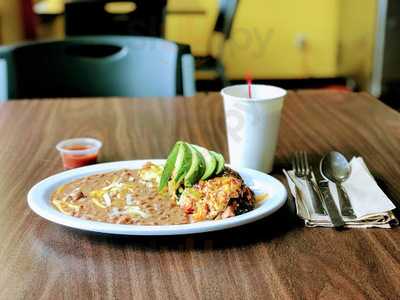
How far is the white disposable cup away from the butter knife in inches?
3.6

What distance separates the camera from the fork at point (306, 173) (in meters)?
0.89

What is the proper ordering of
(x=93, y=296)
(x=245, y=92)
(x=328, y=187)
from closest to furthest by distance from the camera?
(x=93, y=296) < (x=328, y=187) < (x=245, y=92)

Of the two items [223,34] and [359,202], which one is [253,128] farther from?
[223,34]

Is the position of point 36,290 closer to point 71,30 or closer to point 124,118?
point 124,118

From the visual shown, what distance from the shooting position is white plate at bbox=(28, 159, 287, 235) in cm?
77

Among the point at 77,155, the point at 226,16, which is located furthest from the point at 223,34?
the point at 77,155

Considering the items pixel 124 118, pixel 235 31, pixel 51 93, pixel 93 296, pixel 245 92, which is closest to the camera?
pixel 93 296

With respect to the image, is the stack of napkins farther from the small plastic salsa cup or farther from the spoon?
the small plastic salsa cup

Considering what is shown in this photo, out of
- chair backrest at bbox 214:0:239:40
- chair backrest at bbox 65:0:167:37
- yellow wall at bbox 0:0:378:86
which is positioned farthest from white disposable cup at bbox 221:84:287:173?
yellow wall at bbox 0:0:378:86

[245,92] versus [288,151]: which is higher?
[245,92]

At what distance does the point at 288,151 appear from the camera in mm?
1164

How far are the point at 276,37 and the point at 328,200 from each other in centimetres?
421

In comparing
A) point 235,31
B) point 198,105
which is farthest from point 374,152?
point 235,31

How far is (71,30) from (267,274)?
262 cm
